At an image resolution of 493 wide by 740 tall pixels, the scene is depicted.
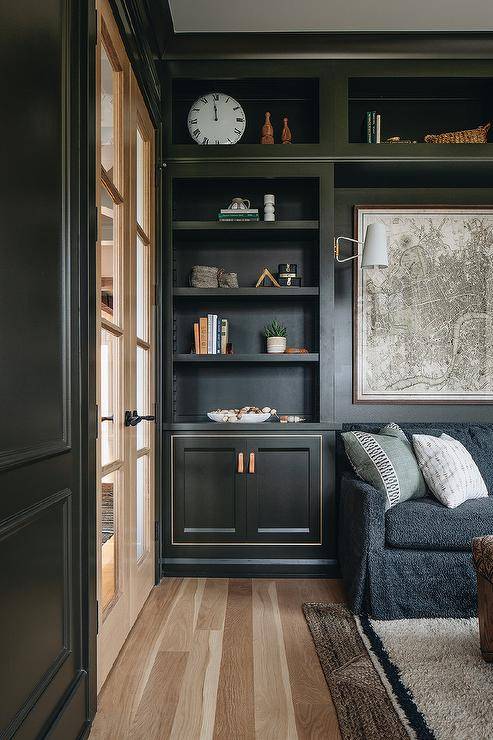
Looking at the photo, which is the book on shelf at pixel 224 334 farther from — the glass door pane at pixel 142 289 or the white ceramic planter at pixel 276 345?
the glass door pane at pixel 142 289

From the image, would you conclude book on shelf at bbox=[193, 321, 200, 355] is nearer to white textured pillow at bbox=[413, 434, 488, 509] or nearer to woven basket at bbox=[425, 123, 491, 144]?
white textured pillow at bbox=[413, 434, 488, 509]

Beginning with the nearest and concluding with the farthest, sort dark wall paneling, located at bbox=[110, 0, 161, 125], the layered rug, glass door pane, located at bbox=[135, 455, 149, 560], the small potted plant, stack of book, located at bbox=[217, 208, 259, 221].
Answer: the layered rug, dark wall paneling, located at bbox=[110, 0, 161, 125], glass door pane, located at bbox=[135, 455, 149, 560], stack of book, located at bbox=[217, 208, 259, 221], the small potted plant

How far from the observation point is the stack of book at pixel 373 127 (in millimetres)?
3570

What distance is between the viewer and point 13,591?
136cm

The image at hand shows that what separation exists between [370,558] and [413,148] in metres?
2.26

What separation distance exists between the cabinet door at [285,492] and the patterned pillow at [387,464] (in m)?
0.29

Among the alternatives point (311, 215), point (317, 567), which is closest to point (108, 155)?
point (311, 215)

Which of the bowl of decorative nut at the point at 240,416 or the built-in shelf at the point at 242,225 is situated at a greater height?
the built-in shelf at the point at 242,225

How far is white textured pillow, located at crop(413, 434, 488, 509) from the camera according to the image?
9.76 ft

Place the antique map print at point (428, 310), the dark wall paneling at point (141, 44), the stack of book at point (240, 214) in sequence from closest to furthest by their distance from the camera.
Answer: the dark wall paneling at point (141, 44), the stack of book at point (240, 214), the antique map print at point (428, 310)

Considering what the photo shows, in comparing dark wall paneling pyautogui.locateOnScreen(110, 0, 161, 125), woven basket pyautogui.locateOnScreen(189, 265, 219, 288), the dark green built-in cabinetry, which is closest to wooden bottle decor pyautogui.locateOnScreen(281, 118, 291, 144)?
the dark green built-in cabinetry

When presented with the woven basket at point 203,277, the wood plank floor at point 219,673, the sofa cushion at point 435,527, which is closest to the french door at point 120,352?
the wood plank floor at point 219,673

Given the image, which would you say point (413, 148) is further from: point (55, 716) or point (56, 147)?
point (55, 716)

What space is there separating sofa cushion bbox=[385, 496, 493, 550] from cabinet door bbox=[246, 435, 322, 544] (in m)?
0.65
